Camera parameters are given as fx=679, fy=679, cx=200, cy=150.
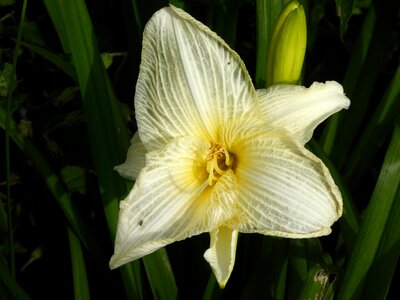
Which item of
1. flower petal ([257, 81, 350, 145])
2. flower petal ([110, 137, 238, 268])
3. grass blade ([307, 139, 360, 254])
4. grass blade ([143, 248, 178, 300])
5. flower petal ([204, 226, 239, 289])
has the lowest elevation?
grass blade ([143, 248, 178, 300])

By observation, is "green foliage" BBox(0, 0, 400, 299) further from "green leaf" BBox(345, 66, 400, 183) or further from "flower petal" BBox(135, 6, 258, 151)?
"flower petal" BBox(135, 6, 258, 151)

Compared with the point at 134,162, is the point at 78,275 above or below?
below

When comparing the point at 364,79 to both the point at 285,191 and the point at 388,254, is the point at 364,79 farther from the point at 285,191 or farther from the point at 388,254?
the point at 285,191

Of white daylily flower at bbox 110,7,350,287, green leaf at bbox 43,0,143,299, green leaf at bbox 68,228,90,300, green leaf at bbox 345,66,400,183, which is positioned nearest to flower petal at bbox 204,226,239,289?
white daylily flower at bbox 110,7,350,287

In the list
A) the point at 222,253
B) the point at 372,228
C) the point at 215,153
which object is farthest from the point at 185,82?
the point at 372,228

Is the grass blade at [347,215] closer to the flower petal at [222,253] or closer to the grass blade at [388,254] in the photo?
the grass blade at [388,254]

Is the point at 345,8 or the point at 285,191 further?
the point at 345,8
